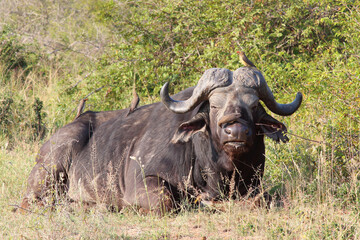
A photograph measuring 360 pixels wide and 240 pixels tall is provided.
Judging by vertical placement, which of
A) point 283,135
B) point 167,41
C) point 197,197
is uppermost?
point 167,41

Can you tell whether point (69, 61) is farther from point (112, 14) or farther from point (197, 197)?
point (197, 197)

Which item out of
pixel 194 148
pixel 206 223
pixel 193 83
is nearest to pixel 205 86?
pixel 194 148

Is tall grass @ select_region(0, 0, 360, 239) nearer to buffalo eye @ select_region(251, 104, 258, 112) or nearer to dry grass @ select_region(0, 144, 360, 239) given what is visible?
dry grass @ select_region(0, 144, 360, 239)

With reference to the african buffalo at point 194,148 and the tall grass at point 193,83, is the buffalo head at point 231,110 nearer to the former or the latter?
the african buffalo at point 194,148

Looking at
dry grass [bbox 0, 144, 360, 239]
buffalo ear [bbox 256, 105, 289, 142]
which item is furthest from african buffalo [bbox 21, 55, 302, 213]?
dry grass [bbox 0, 144, 360, 239]

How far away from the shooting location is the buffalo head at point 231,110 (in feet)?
14.7

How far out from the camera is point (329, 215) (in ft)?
14.2

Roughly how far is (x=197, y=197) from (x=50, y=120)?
4672 mm

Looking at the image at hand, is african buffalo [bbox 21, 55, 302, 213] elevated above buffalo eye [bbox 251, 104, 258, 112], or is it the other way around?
buffalo eye [bbox 251, 104, 258, 112]

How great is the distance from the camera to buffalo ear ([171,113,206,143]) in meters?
5.01

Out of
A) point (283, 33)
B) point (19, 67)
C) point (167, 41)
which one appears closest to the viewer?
point (283, 33)

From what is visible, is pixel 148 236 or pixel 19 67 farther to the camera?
pixel 19 67

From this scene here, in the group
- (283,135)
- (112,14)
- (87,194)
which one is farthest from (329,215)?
(112,14)

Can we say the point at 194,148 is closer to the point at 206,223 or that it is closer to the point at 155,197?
the point at 155,197
